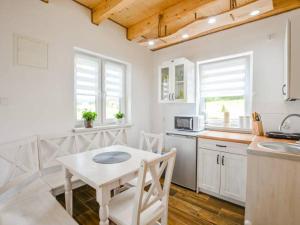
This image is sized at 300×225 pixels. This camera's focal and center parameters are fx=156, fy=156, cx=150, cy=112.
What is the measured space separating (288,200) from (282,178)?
18cm

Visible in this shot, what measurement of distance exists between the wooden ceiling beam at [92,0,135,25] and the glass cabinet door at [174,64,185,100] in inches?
49.8

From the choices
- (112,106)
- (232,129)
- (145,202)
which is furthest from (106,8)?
(232,129)

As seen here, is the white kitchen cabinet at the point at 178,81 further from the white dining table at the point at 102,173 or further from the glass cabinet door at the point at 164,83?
the white dining table at the point at 102,173

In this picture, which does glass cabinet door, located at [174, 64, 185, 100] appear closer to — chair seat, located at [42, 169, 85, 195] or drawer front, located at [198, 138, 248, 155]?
drawer front, located at [198, 138, 248, 155]

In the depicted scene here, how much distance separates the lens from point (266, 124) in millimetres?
2289

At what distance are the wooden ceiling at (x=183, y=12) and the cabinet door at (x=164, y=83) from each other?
532 mm

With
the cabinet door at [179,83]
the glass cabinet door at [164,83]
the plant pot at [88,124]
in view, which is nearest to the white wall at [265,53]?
the cabinet door at [179,83]

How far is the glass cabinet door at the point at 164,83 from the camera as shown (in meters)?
2.91

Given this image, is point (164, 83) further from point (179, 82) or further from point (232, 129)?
point (232, 129)

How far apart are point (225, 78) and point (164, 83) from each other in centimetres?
108

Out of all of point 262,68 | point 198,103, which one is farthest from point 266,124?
point 198,103

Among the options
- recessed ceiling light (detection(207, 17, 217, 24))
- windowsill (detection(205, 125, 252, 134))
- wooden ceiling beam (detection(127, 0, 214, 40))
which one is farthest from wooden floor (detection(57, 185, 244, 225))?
wooden ceiling beam (detection(127, 0, 214, 40))

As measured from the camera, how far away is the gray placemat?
150 centimetres

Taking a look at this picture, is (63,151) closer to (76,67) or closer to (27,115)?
(27,115)
